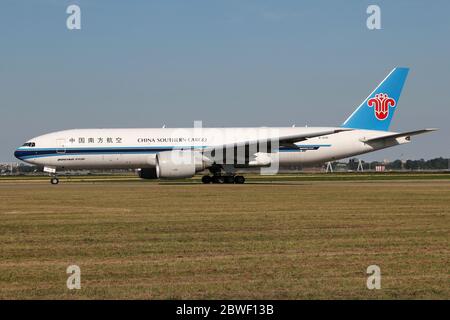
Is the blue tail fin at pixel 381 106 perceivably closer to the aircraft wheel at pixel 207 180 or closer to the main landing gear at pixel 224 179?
the main landing gear at pixel 224 179

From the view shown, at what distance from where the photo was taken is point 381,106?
4150cm

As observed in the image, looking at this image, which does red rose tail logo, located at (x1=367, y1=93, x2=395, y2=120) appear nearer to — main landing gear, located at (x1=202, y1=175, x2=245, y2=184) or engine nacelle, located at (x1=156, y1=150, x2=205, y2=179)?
main landing gear, located at (x1=202, y1=175, x2=245, y2=184)

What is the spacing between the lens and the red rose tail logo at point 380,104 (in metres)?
41.4

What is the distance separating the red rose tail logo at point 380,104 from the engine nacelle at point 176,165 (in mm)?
14123

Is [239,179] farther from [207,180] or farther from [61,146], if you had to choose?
[61,146]

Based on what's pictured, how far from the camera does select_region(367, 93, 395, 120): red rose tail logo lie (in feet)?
136

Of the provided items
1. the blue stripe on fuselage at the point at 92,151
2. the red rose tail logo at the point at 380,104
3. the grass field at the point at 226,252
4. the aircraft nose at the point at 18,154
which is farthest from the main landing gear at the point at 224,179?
the grass field at the point at 226,252

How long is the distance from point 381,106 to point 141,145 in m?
16.7

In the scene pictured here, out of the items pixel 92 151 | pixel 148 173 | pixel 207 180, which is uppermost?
pixel 92 151

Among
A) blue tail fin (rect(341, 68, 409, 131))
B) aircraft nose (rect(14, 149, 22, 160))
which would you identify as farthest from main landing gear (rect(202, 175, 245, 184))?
aircraft nose (rect(14, 149, 22, 160))

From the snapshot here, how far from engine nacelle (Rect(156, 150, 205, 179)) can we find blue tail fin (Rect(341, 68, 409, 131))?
1267cm

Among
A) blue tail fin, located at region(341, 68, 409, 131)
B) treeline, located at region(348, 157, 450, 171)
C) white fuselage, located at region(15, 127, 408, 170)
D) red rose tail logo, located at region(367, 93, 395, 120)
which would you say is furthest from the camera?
treeline, located at region(348, 157, 450, 171)

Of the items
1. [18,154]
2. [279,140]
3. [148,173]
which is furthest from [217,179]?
[18,154]
